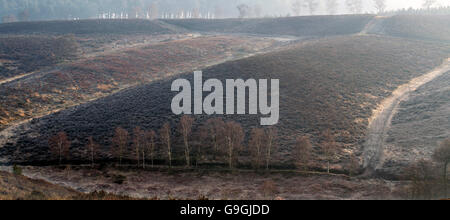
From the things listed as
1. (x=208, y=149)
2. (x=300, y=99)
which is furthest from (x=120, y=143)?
(x=300, y=99)

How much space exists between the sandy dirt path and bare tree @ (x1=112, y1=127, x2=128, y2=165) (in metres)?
24.3

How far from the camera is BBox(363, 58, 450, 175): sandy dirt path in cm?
2893

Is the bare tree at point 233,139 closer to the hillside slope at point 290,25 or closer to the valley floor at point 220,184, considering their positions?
the valley floor at point 220,184

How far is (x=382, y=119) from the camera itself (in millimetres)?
38531

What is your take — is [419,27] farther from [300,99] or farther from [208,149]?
[208,149]

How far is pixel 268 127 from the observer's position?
36.2m

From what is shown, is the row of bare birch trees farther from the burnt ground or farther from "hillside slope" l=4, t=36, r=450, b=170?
the burnt ground

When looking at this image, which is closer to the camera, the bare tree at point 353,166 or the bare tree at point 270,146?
the bare tree at point 353,166

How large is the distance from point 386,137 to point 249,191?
1911 cm

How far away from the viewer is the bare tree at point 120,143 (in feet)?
101

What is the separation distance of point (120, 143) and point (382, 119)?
3273cm

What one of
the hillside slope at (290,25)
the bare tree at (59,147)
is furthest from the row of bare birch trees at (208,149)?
the hillside slope at (290,25)

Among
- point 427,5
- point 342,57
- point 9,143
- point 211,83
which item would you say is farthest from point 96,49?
point 427,5

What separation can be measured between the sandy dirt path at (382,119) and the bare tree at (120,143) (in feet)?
79.8
